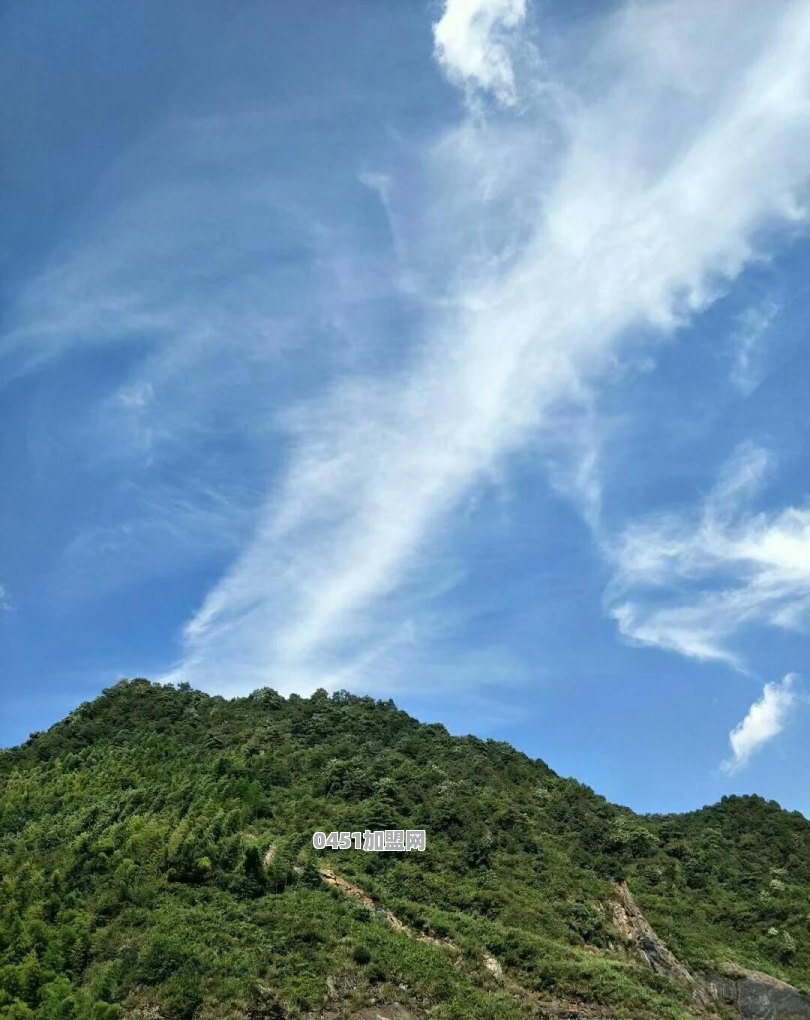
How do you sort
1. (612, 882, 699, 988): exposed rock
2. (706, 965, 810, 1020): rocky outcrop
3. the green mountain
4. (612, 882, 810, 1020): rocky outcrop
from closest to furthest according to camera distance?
the green mountain < (706, 965, 810, 1020): rocky outcrop < (612, 882, 810, 1020): rocky outcrop < (612, 882, 699, 988): exposed rock

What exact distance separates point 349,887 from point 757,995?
23.1m

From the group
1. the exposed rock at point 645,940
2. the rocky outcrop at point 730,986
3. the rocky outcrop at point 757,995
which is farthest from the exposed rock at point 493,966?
the rocky outcrop at point 757,995

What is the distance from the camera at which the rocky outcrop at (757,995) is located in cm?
4006

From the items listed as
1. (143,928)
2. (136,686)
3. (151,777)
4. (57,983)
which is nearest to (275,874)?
(143,928)

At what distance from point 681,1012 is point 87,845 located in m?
29.7

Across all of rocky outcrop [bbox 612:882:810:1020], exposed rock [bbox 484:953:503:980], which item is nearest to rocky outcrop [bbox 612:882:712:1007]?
rocky outcrop [bbox 612:882:810:1020]

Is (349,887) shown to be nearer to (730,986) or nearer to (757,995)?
(730,986)

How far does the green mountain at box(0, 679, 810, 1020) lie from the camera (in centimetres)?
2944

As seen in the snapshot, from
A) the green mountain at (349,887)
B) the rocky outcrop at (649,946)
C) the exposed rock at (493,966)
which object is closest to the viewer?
the green mountain at (349,887)

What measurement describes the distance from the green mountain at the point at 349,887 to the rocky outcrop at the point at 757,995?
11 centimetres

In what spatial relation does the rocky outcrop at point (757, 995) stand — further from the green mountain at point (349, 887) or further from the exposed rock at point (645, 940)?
the exposed rock at point (645, 940)

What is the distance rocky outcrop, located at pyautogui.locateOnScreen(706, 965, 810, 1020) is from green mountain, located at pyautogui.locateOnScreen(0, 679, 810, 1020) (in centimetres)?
11

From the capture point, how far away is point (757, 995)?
41000mm

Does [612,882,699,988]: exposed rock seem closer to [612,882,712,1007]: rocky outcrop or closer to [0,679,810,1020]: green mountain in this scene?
[612,882,712,1007]: rocky outcrop
